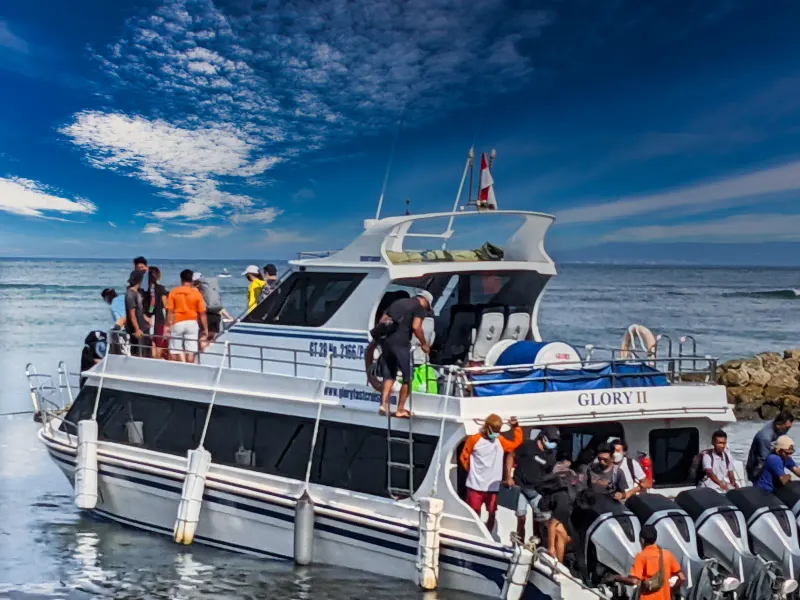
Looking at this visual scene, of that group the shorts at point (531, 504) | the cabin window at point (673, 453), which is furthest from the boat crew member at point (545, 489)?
the cabin window at point (673, 453)

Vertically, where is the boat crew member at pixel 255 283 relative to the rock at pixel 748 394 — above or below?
above

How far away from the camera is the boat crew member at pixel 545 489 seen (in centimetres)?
905

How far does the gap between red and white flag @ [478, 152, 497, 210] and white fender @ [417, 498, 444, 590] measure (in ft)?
13.6

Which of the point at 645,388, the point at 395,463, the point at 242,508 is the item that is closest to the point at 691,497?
the point at 645,388

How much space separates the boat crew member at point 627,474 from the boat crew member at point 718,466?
2.85ft

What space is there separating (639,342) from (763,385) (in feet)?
58.4

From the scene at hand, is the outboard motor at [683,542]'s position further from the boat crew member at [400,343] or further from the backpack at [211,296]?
the backpack at [211,296]

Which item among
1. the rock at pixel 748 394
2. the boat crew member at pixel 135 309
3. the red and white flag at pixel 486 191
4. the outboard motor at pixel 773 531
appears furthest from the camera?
the rock at pixel 748 394

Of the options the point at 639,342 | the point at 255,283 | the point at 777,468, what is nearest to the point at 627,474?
the point at 777,468

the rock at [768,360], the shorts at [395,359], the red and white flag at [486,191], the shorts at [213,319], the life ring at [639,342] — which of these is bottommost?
the rock at [768,360]

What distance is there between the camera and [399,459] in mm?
10242

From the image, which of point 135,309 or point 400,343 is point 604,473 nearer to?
point 400,343

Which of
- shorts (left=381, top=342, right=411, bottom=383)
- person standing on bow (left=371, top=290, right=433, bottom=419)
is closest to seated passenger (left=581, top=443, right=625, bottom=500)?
person standing on bow (left=371, top=290, right=433, bottom=419)

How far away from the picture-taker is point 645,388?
34.1ft
